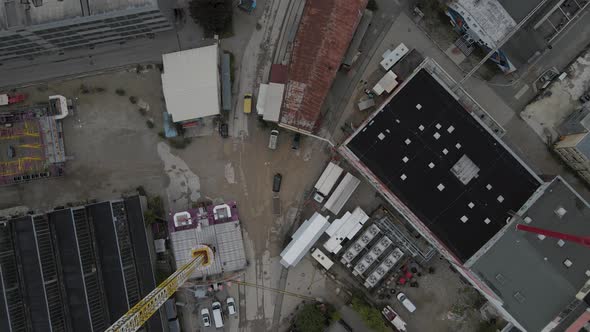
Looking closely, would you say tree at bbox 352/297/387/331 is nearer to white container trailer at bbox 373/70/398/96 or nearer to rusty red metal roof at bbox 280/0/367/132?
rusty red metal roof at bbox 280/0/367/132

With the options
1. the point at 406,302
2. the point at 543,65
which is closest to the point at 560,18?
the point at 543,65

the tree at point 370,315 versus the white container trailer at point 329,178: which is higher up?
the white container trailer at point 329,178

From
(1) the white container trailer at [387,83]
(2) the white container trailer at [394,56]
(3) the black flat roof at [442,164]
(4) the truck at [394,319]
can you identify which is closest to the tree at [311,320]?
(4) the truck at [394,319]

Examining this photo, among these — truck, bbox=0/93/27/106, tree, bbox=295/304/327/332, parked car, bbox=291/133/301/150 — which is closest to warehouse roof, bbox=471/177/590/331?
tree, bbox=295/304/327/332

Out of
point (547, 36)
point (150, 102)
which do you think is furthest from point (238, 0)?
point (547, 36)

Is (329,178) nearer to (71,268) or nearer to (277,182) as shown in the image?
(277,182)

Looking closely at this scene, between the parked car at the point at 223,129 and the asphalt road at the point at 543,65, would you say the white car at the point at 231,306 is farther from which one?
the asphalt road at the point at 543,65
